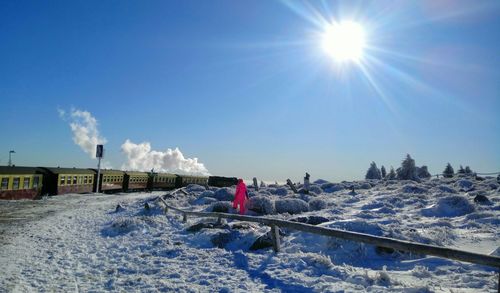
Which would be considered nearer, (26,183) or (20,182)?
(20,182)

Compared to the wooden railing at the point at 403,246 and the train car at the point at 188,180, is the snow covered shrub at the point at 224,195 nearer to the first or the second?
the wooden railing at the point at 403,246

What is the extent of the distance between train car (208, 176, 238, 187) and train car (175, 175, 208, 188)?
894 cm

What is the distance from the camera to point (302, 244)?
971 centimetres

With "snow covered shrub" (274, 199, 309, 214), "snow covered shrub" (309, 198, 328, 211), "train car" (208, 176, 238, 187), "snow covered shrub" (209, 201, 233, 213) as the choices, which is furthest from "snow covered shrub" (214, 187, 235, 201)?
"train car" (208, 176, 238, 187)

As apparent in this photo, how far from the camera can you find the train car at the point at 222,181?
50.5m

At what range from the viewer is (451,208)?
17016 millimetres

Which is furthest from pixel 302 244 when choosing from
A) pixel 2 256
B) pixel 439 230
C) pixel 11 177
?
pixel 11 177

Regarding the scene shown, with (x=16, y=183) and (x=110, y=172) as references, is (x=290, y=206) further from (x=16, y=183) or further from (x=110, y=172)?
(x=110, y=172)

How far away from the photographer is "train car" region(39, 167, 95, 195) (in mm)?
32969

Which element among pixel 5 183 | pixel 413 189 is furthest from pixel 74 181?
pixel 413 189

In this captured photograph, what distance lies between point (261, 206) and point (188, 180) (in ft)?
145

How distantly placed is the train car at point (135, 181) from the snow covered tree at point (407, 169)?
40.8 metres

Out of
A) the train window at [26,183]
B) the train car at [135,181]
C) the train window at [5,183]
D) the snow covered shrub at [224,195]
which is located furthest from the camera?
the train car at [135,181]

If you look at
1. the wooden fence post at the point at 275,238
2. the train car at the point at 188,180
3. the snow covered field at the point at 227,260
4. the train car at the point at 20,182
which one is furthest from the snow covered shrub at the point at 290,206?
the train car at the point at 188,180
